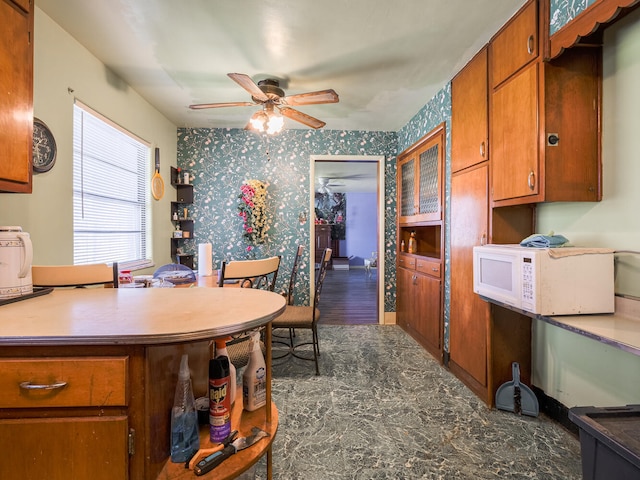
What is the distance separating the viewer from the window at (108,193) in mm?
2303

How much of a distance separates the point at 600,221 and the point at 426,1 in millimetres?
1597

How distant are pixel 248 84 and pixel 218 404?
206cm

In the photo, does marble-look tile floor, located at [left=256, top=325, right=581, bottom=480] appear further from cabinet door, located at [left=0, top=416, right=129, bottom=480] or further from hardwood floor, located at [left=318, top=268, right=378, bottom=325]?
hardwood floor, located at [left=318, top=268, right=378, bottom=325]

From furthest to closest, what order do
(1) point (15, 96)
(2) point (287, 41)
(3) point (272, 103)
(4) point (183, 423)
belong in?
(3) point (272, 103) → (2) point (287, 41) → (1) point (15, 96) → (4) point (183, 423)

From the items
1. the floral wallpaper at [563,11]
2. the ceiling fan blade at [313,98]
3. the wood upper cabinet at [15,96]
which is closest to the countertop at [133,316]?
the wood upper cabinet at [15,96]

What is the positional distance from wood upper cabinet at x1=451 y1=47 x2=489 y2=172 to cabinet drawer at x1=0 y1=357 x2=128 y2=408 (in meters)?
2.44

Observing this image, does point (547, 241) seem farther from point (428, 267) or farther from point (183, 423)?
point (183, 423)

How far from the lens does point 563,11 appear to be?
1.55m

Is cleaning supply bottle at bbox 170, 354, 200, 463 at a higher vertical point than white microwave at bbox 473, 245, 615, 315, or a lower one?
lower

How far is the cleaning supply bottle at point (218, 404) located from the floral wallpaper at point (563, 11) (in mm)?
2223

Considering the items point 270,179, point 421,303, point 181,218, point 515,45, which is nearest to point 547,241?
point 515,45

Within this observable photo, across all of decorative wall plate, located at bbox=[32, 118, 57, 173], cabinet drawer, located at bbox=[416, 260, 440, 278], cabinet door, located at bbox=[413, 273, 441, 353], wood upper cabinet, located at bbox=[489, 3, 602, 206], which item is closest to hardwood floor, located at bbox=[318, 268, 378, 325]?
cabinet door, located at bbox=[413, 273, 441, 353]

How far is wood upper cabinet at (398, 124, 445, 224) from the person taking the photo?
2.98 m

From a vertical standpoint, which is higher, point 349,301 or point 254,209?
point 254,209
